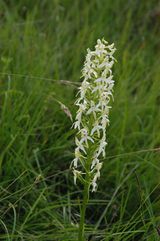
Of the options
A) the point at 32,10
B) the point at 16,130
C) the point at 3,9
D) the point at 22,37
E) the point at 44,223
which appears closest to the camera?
the point at 44,223

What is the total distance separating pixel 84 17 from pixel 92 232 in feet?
9.59

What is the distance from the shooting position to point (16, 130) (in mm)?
3639

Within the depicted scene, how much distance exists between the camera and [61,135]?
394 centimetres

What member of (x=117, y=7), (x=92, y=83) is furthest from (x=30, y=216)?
(x=117, y=7)

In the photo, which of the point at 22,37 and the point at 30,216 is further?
the point at 22,37

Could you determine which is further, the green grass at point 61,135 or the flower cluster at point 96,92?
the green grass at point 61,135

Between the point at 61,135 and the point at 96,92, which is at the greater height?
the point at 96,92

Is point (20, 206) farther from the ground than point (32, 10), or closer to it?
closer to it

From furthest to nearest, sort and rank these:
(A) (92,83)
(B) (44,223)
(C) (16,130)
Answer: (C) (16,130)
(B) (44,223)
(A) (92,83)

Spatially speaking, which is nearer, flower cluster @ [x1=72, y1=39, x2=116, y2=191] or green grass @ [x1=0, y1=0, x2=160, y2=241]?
flower cluster @ [x1=72, y1=39, x2=116, y2=191]

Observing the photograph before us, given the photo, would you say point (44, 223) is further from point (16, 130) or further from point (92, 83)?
point (92, 83)

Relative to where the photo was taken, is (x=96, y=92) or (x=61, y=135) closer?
(x=96, y=92)

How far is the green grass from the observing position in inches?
130

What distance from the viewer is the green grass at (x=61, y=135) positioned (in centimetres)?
330
